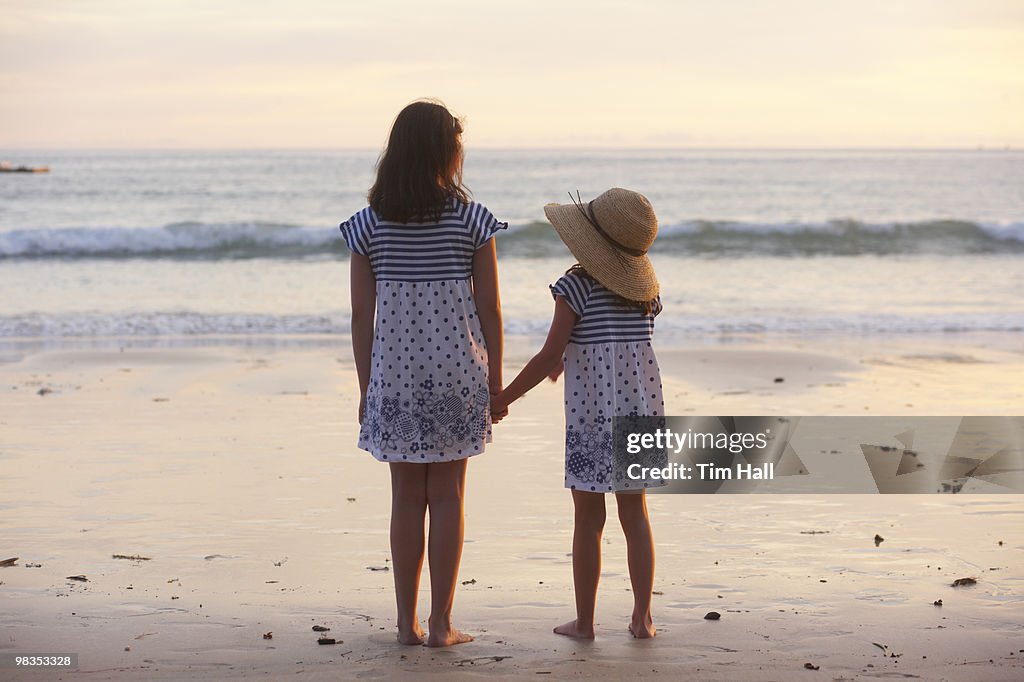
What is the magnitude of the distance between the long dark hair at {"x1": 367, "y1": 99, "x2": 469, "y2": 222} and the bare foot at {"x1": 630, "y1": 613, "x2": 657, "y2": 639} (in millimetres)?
1432

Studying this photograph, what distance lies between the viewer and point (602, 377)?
3.53 metres

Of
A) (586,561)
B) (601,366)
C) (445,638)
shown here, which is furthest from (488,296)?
(445,638)

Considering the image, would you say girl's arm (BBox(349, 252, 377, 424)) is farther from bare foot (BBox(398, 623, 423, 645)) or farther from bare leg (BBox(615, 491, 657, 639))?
bare leg (BBox(615, 491, 657, 639))

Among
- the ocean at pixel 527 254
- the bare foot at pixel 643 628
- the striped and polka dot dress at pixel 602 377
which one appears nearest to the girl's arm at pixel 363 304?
the striped and polka dot dress at pixel 602 377

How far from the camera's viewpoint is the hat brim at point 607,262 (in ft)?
11.5

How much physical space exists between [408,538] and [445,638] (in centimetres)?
33

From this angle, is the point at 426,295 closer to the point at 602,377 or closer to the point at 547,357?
the point at 547,357

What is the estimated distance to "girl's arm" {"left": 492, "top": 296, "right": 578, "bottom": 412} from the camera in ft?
11.6

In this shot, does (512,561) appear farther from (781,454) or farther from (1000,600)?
(781,454)

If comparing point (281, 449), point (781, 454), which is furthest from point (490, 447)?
point (781, 454)

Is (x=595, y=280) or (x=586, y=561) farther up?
(x=595, y=280)

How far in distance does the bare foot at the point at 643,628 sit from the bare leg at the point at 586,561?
14 cm

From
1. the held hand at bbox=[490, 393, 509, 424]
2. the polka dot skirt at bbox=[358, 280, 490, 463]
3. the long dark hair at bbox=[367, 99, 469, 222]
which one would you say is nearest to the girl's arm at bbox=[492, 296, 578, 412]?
the held hand at bbox=[490, 393, 509, 424]

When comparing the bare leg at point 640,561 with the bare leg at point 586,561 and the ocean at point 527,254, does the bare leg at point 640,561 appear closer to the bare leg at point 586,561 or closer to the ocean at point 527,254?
the bare leg at point 586,561
